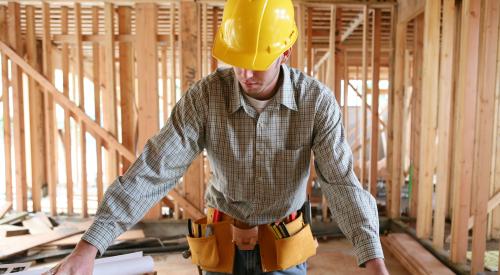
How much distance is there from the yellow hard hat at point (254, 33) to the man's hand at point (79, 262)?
2.68ft

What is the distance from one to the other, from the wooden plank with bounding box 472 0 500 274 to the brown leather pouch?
2.25 metres

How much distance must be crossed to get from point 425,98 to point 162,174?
340 cm

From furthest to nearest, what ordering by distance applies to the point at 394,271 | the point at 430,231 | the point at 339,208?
the point at 430,231
the point at 394,271
the point at 339,208

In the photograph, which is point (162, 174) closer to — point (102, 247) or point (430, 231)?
point (102, 247)

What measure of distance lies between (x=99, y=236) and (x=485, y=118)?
3.10 metres

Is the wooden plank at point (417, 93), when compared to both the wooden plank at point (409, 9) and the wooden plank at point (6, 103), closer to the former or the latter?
→ the wooden plank at point (409, 9)

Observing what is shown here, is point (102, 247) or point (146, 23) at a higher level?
point (146, 23)

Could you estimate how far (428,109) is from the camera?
4.04 metres

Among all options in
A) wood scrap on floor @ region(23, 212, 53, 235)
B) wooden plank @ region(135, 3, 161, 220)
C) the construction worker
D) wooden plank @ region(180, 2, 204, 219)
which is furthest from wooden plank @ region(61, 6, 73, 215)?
the construction worker

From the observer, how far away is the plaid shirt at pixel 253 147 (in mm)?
1474

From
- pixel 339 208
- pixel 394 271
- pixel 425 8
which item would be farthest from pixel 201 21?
pixel 339 208

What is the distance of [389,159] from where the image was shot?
5.09 m

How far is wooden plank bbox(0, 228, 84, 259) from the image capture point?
13.1 feet

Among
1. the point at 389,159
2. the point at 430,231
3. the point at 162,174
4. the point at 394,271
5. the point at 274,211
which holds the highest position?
the point at 162,174
